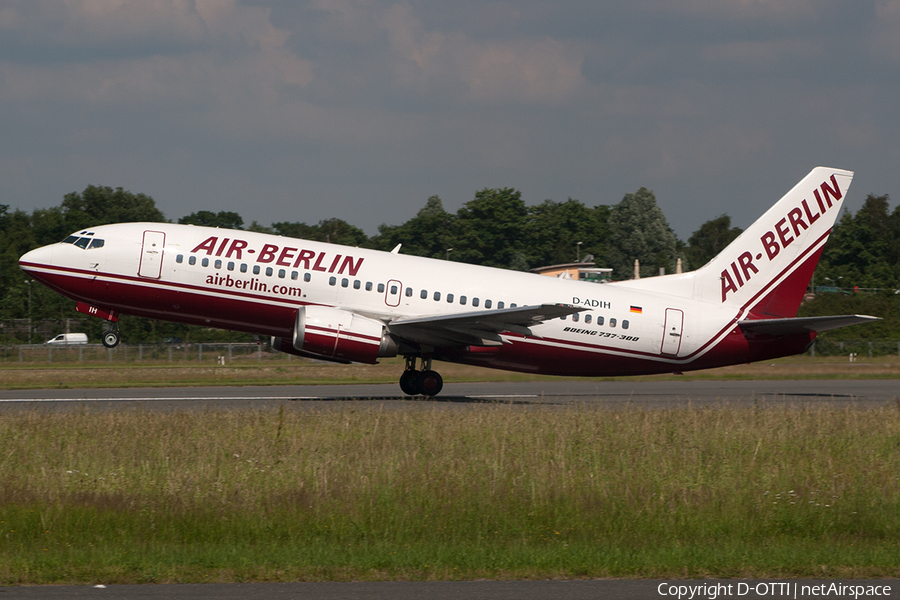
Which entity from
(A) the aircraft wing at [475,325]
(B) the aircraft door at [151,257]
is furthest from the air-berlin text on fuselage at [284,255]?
(A) the aircraft wing at [475,325]

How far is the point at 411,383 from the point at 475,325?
10.7 feet

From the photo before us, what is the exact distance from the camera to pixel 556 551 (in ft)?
33.9

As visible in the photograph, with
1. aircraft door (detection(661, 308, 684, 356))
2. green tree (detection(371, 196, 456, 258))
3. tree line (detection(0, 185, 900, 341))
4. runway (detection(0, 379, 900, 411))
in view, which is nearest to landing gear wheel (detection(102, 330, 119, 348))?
runway (detection(0, 379, 900, 411))

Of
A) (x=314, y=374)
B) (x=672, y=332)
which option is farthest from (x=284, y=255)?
(x=314, y=374)

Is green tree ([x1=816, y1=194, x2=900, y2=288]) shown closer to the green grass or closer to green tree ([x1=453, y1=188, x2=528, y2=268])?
green tree ([x1=453, y1=188, x2=528, y2=268])

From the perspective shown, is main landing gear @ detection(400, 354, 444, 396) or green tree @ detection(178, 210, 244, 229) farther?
green tree @ detection(178, 210, 244, 229)

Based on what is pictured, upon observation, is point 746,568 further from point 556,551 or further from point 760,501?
point 760,501

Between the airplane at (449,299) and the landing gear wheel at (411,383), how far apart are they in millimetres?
66

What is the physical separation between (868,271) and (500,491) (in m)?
108

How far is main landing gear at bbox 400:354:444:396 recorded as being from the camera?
27.6m

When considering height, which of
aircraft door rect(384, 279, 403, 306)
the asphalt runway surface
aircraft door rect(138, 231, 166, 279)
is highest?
aircraft door rect(138, 231, 166, 279)

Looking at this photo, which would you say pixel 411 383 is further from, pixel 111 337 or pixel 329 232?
pixel 329 232

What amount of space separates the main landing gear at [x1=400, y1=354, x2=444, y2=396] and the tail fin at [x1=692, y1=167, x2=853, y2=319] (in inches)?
358

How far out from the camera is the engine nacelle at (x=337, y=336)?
980 inches
